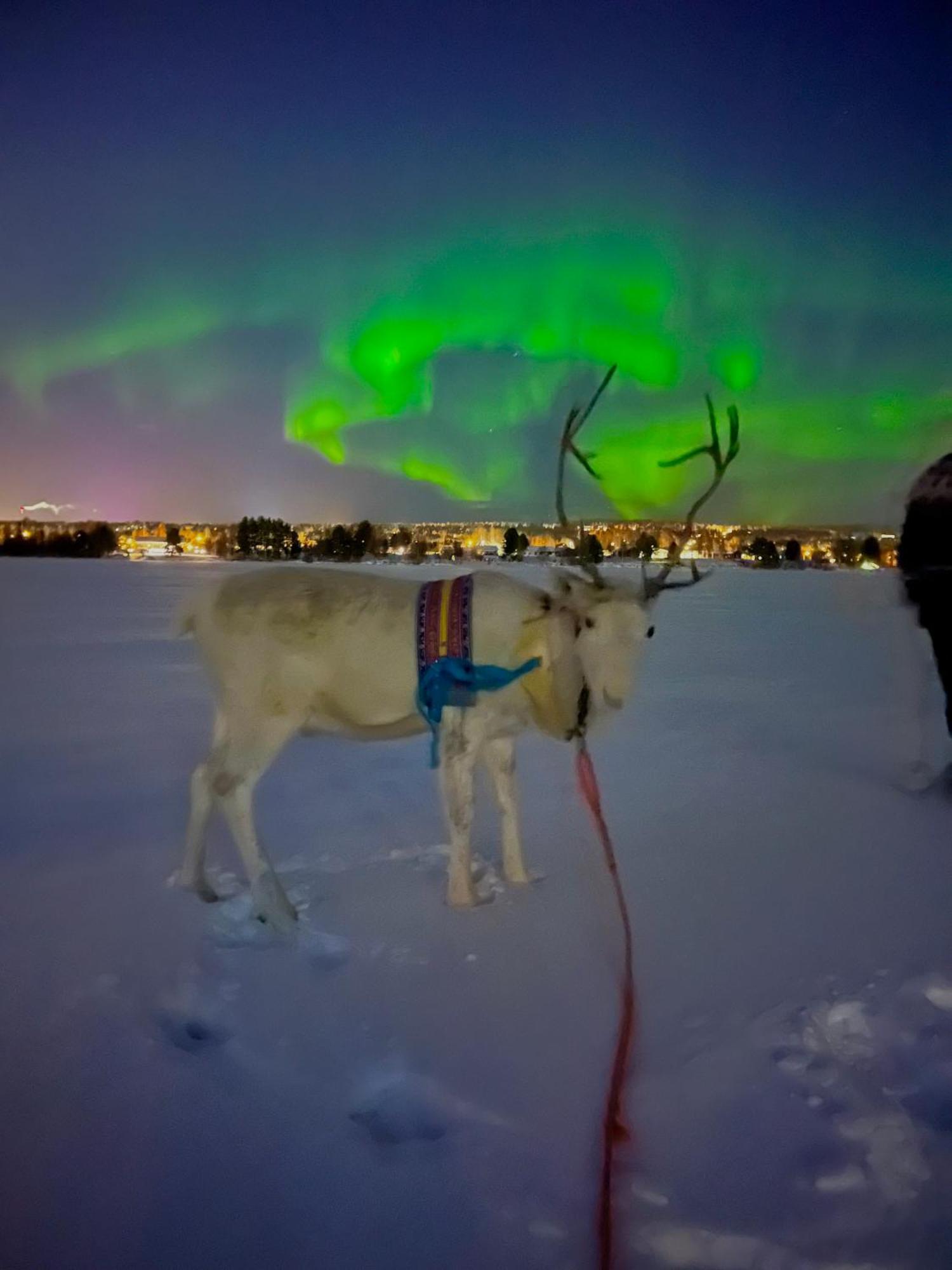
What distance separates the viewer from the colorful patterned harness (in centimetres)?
402

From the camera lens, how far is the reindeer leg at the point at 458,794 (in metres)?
4.12

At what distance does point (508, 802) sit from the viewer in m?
4.48

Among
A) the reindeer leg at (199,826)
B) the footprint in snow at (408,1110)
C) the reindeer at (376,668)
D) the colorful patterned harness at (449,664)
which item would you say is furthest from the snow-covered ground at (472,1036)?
the colorful patterned harness at (449,664)

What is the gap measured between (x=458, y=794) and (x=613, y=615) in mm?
1122

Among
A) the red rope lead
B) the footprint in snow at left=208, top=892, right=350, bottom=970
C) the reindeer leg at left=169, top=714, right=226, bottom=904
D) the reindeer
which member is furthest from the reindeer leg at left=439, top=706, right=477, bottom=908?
the reindeer leg at left=169, top=714, right=226, bottom=904

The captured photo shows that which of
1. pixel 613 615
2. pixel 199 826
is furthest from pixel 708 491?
pixel 199 826

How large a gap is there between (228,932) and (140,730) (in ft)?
15.4

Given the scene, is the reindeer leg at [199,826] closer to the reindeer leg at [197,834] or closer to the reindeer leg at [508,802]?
the reindeer leg at [197,834]

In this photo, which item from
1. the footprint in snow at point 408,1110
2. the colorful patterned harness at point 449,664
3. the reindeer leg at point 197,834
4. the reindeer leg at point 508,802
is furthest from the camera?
the reindeer leg at point 508,802

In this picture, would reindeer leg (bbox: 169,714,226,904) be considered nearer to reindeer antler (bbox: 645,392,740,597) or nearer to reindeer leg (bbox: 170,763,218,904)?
reindeer leg (bbox: 170,763,218,904)

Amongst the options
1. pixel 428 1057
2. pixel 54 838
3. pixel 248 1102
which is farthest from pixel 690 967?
pixel 54 838

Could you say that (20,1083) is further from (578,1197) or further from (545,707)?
(545,707)

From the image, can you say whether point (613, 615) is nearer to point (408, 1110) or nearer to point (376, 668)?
point (376, 668)

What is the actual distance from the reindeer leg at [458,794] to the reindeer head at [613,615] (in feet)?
1.92
